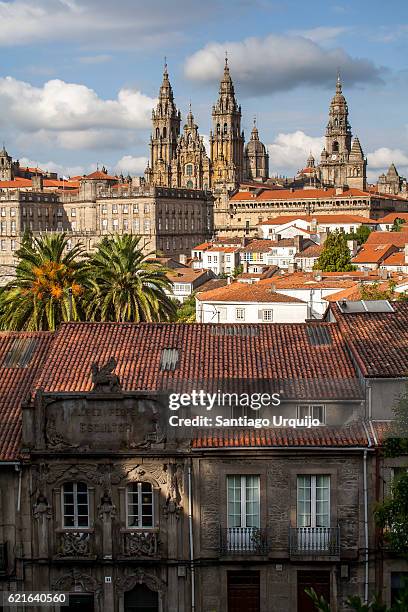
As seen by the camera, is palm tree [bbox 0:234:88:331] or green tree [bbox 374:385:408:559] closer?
green tree [bbox 374:385:408:559]

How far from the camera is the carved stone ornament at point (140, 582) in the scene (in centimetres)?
2014

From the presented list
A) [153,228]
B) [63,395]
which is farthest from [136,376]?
[153,228]

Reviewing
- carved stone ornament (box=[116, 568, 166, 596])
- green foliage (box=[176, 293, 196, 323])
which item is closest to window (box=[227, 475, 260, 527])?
carved stone ornament (box=[116, 568, 166, 596])

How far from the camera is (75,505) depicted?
66.7 ft

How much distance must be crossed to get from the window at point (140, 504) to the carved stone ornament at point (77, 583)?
141 centimetres

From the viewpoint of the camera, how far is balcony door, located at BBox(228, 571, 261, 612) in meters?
20.3

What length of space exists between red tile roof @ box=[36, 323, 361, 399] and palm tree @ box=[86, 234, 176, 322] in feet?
42.9

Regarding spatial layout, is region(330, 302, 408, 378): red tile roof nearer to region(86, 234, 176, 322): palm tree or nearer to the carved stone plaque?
the carved stone plaque

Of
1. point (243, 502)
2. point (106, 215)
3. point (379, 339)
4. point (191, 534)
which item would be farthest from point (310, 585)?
point (106, 215)

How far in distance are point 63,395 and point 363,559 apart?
7185mm

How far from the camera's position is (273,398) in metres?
20.8

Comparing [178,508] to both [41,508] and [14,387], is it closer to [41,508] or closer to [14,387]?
[41,508]

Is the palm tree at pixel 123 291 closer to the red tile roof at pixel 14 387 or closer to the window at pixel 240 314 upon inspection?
the red tile roof at pixel 14 387

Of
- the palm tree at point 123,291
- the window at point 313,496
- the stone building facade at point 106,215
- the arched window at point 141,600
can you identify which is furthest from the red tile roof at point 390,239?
the arched window at point 141,600
